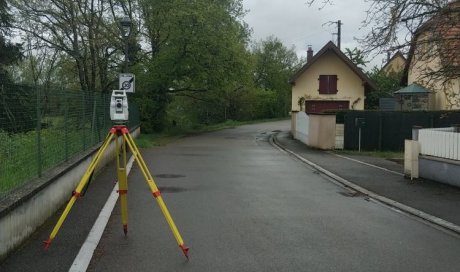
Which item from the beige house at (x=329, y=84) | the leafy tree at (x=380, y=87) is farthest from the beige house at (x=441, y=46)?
the leafy tree at (x=380, y=87)

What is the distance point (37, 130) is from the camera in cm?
890

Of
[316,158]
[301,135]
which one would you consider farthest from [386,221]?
[301,135]

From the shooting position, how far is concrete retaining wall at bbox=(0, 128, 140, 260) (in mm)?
6328

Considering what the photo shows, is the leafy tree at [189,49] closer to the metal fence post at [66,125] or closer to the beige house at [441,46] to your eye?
the beige house at [441,46]

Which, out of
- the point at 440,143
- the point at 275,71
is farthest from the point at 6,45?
the point at 275,71

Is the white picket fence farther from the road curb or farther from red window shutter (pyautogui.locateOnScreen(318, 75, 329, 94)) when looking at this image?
red window shutter (pyautogui.locateOnScreen(318, 75, 329, 94))

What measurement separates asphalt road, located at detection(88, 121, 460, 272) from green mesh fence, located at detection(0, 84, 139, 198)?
1.46m

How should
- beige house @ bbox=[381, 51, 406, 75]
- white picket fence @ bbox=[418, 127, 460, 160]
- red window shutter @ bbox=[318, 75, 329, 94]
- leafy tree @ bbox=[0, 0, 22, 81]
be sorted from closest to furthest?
1. white picket fence @ bbox=[418, 127, 460, 160]
2. beige house @ bbox=[381, 51, 406, 75]
3. leafy tree @ bbox=[0, 0, 22, 81]
4. red window shutter @ bbox=[318, 75, 329, 94]

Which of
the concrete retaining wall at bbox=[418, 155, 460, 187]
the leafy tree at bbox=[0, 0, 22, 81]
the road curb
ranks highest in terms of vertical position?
the leafy tree at bbox=[0, 0, 22, 81]

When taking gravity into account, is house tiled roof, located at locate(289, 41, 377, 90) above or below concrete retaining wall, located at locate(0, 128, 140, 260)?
above

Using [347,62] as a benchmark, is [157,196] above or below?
below

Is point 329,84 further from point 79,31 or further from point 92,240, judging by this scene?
point 92,240

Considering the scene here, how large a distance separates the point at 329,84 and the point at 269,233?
34.6 metres

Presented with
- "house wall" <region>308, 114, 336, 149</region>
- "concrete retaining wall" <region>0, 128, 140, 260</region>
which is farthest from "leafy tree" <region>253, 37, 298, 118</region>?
"concrete retaining wall" <region>0, 128, 140, 260</region>
